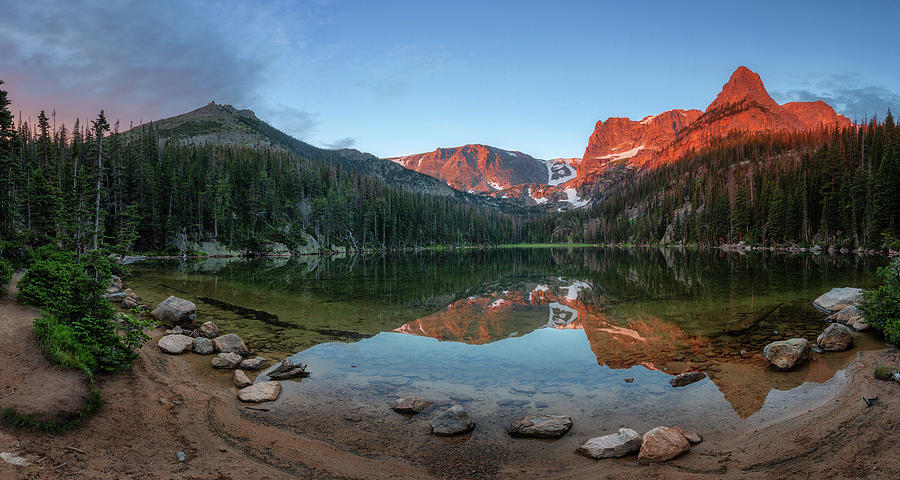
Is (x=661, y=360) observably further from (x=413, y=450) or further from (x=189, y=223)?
(x=189, y=223)

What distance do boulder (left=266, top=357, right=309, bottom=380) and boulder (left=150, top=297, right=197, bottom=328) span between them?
26.3ft

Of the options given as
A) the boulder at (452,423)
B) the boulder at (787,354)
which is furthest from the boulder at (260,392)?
the boulder at (787,354)

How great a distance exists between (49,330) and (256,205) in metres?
92.4

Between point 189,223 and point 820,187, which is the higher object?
point 820,187

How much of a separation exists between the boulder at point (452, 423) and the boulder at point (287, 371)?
514cm

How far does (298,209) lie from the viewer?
103 metres

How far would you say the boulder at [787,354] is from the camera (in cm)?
1149

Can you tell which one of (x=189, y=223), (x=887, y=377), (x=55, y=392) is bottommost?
(x=887, y=377)

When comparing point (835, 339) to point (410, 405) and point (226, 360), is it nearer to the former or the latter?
point (410, 405)

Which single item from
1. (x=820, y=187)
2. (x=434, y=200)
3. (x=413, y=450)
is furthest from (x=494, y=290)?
(x=434, y=200)

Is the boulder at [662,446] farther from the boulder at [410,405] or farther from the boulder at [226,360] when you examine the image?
the boulder at [226,360]

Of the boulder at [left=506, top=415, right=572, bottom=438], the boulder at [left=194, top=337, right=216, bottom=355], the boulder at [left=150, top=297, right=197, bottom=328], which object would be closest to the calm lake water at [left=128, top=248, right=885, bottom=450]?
the boulder at [left=506, top=415, right=572, bottom=438]

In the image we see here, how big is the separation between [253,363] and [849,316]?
74.9 feet


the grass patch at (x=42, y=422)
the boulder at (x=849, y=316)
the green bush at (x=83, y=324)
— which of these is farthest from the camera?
the boulder at (x=849, y=316)
